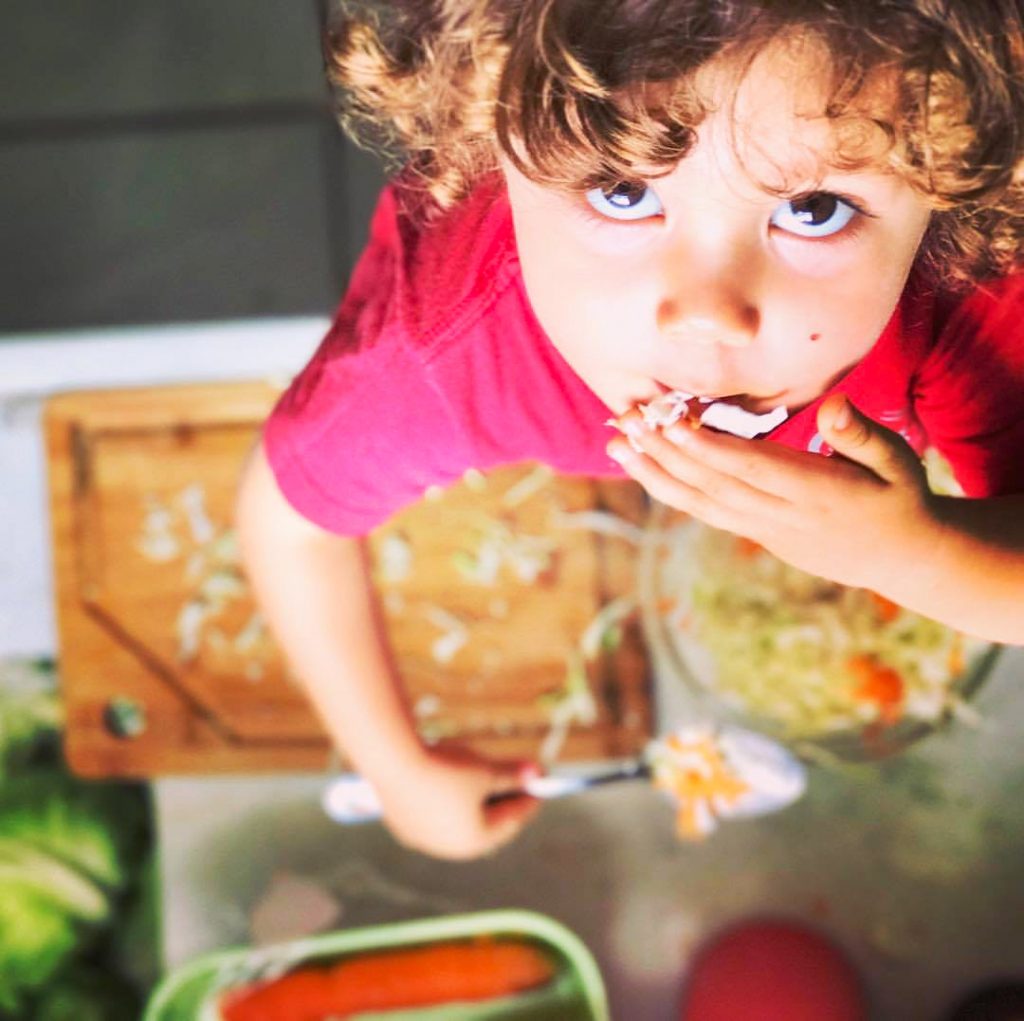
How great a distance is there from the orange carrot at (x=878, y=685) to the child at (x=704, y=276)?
33 cm

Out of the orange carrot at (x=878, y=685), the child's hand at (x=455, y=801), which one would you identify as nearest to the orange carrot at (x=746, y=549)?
the orange carrot at (x=878, y=685)

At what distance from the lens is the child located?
332 millimetres

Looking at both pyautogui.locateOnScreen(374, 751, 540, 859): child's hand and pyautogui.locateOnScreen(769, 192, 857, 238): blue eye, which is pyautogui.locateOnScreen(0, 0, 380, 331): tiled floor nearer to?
pyautogui.locateOnScreen(374, 751, 540, 859): child's hand

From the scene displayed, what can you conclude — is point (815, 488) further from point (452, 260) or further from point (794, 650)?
point (794, 650)

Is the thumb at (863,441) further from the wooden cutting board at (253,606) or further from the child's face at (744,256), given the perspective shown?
the wooden cutting board at (253,606)

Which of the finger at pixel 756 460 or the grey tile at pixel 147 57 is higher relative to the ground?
the grey tile at pixel 147 57

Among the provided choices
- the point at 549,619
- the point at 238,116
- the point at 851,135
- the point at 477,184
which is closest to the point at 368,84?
the point at 477,184

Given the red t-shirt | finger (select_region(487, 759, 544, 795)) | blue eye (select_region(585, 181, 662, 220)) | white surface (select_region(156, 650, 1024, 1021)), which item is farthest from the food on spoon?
blue eye (select_region(585, 181, 662, 220))

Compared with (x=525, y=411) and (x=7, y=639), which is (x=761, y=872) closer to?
(x=525, y=411)

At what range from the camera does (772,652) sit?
858mm

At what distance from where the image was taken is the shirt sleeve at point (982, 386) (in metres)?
0.46

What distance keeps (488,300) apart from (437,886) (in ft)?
2.05

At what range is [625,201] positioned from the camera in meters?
0.37

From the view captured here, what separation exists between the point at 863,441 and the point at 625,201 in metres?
0.12
